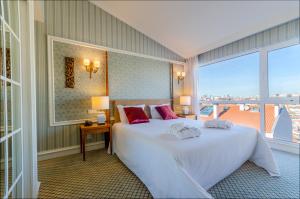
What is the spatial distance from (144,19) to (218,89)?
2.85 m

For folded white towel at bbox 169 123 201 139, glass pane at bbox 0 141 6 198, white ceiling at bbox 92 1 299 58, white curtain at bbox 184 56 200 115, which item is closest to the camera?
glass pane at bbox 0 141 6 198

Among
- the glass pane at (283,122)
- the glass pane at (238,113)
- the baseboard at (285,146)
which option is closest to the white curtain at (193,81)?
the glass pane at (238,113)

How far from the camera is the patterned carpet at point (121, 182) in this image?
1.71 meters

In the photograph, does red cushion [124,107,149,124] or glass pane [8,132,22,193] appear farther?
red cushion [124,107,149,124]

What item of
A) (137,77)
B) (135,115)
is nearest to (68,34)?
(137,77)

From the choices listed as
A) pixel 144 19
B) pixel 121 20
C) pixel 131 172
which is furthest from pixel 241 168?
pixel 121 20

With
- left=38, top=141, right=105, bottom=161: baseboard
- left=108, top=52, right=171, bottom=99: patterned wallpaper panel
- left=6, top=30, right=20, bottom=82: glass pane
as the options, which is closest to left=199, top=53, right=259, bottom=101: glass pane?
left=108, top=52, right=171, bottom=99: patterned wallpaper panel

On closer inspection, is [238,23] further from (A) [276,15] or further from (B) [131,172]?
(B) [131,172]

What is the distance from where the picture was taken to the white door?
1.04 meters

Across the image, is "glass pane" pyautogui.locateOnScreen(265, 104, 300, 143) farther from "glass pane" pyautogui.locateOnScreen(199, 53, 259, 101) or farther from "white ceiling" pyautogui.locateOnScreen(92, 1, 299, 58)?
"white ceiling" pyautogui.locateOnScreen(92, 1, 299, 58)

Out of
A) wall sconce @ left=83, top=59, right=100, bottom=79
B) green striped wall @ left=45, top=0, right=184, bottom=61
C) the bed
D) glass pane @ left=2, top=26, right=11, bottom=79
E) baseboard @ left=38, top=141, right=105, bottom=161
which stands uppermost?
green striped wall @ left=45, top=0, right=184, bottom=61

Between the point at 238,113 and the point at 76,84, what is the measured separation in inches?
162

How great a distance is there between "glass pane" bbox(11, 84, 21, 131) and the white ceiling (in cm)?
288

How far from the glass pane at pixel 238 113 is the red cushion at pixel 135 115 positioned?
8.16 ft
